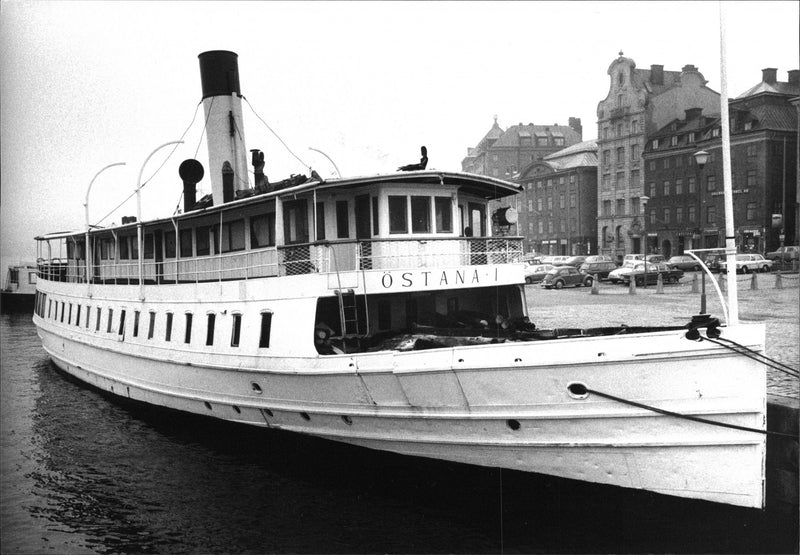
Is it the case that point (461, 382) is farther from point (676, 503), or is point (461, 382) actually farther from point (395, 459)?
point (676, 503)

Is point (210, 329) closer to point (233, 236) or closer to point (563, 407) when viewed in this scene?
point (233, 236)

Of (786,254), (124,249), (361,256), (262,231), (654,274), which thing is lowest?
(654,274)

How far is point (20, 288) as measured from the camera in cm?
4659

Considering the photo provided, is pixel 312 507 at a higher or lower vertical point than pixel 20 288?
lower

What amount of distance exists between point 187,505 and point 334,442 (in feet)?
8.04

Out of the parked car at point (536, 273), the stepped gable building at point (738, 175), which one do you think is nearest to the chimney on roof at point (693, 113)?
the stepped gable building at point (738, 175)

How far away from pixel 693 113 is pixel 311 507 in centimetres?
5293

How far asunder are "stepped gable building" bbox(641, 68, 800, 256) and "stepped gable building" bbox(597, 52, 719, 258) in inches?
66.4

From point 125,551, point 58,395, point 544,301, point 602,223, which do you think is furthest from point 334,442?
point 602,223

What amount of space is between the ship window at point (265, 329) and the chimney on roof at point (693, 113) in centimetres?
5080

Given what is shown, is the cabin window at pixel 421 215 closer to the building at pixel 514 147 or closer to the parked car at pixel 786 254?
the parked car at pixel 786 254

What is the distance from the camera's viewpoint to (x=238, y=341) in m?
11.8

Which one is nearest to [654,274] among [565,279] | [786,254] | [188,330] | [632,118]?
[565,279]

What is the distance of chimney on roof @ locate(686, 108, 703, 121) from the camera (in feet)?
172
